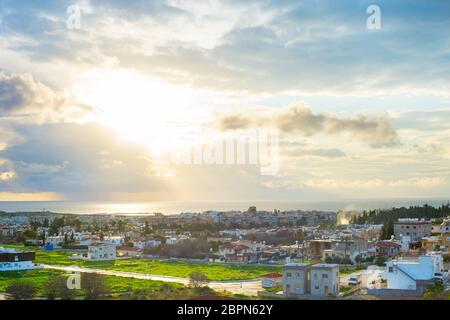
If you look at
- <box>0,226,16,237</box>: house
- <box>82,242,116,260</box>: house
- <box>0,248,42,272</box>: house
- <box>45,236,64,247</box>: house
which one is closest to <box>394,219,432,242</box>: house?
<box>82,242,116,260</box>: house

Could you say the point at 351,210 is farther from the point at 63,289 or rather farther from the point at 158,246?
the point at 63,289

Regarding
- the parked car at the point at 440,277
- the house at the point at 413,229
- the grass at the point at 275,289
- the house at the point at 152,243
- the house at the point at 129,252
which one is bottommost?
the grass at the point at 275,289

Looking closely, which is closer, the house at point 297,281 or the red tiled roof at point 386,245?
the house at point 297,281

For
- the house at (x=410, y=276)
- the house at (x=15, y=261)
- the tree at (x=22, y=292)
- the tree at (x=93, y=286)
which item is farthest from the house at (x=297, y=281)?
the house at (x=15, y=261)

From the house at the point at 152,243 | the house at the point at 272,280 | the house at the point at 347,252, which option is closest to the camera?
the house at the point at 272,280

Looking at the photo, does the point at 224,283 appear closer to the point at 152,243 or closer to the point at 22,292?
the point at 22,292

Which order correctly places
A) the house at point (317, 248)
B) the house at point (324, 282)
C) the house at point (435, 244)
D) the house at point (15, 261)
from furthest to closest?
the house at point (15, 261)
the house at point (317, 248)
the house at point (435, 244)
the house at point (324, 282)

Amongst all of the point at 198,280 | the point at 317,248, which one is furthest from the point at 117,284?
the point at 317,248

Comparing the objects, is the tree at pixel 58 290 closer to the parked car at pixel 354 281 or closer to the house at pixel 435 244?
the parked car at pixel 354 281
